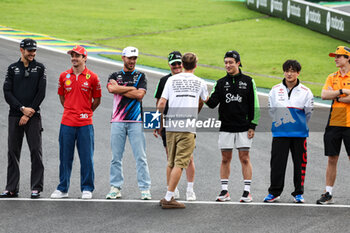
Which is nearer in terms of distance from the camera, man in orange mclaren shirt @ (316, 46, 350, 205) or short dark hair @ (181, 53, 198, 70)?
short dark hair @ (181, 53, 198, 70)

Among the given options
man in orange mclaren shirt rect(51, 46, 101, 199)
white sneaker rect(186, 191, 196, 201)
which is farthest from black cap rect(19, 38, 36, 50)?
white sneaker rect(186, 191, 196, 201)

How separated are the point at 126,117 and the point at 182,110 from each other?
3.06 ft

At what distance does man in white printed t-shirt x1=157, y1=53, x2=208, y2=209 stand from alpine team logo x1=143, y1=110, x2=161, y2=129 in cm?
44

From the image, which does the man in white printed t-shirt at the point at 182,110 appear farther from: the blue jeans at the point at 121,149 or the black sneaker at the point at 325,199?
the black sneaker at the point at 325,199

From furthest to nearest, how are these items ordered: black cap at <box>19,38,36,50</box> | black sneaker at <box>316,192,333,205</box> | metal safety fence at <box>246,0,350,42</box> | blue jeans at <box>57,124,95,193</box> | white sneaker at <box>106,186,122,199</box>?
1. metal safety fence at <box>246,0,350,42</box>
2. black cap at <box>19,38,36,50</box>
3. blue jeans at <box>57,124,95,193</box>
4. white sneaker at <box>106,186,122,199</box>
5. black sneaker at <box>316,192,333,205</box>

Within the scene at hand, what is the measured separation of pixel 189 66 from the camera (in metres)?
8.05

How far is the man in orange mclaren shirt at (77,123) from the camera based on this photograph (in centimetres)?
849

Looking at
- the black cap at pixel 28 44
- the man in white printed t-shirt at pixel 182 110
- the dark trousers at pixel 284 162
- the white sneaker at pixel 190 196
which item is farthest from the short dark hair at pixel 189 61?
the black cap at pixel 28 44

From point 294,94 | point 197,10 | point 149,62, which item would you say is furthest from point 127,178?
point 197,10

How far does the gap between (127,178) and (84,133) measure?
140cm

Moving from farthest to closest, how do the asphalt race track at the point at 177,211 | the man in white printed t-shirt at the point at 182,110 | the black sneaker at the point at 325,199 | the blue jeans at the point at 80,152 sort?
the blue jeans at the point at 80,152
the black sneaker at the point at 325,199
the man in white printed t-shirt at the point at 182,110
the asphalt race track at the point at 177,211

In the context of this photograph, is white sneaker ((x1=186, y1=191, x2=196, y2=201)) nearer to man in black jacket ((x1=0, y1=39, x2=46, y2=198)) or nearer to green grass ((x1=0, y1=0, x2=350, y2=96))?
man in black jacket ((x1=0, y1=39, x2=46, y2=198))

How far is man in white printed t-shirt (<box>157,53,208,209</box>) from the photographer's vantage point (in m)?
8.00

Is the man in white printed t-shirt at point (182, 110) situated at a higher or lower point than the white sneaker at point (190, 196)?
higher
